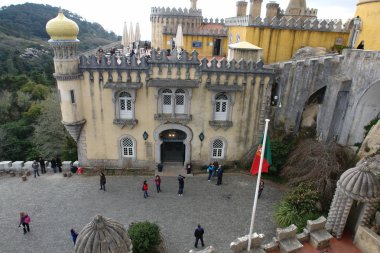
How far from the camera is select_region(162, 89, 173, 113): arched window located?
1912 cm

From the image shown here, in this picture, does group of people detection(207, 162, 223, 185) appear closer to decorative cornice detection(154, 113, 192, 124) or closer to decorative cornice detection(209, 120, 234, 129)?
decorative cornice detection(209, 120, 234, 129)

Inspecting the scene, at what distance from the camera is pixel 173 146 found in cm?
2327

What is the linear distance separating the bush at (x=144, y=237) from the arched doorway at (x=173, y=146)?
882cm

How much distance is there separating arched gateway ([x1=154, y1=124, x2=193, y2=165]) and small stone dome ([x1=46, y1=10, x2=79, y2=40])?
812cm

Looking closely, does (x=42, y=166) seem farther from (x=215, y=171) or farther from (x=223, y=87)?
(x=223, y=87)

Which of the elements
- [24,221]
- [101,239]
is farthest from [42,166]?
[101,239]

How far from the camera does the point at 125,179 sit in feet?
65.0


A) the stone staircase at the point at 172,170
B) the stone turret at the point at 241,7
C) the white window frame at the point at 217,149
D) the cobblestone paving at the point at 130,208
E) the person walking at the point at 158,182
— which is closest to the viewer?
the cobblestone paving at the point at 130,208

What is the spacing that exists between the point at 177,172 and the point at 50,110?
58.4 ft

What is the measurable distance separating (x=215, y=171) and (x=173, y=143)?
15.3 ft

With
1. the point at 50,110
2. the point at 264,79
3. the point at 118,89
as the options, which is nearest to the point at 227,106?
the point at 264,79

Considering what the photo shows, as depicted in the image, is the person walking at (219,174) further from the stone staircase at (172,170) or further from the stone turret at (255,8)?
the stone turret at (255,8)

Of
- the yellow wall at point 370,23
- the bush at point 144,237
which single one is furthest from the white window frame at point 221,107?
the yellow wall at point 370,23

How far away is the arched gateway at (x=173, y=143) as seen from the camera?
20.1 meters
